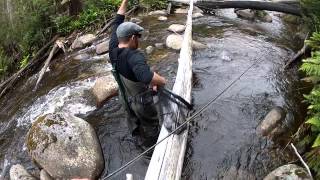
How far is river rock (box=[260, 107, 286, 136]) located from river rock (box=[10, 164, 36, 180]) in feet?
14.0

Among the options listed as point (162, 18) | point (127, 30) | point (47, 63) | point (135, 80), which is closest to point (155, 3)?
point (162, 18)

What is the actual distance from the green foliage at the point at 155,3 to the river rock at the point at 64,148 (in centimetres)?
810

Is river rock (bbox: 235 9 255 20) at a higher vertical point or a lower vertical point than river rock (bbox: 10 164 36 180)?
higher

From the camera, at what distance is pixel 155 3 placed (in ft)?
48.6

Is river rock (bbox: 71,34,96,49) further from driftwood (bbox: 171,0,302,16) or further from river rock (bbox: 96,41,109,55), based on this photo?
driftwood (bbox: 171,0,302,16)

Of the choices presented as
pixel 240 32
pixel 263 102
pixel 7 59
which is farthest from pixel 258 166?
pixel 7 59

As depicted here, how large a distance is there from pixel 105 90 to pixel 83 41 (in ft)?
14.7

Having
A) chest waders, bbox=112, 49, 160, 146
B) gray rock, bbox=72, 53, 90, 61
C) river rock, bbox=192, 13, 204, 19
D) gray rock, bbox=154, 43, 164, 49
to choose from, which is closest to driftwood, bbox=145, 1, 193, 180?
chest waders, bbox=112, 49, 160, 146

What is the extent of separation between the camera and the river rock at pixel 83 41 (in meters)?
13.1

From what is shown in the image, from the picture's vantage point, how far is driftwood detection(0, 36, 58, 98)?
492 inches

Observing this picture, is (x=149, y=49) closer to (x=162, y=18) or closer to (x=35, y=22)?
(x=162, y=18)

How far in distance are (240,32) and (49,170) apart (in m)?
7.32

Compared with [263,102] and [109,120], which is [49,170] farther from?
[263,102]

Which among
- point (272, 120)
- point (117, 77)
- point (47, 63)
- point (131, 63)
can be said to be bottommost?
point (47, 63)
